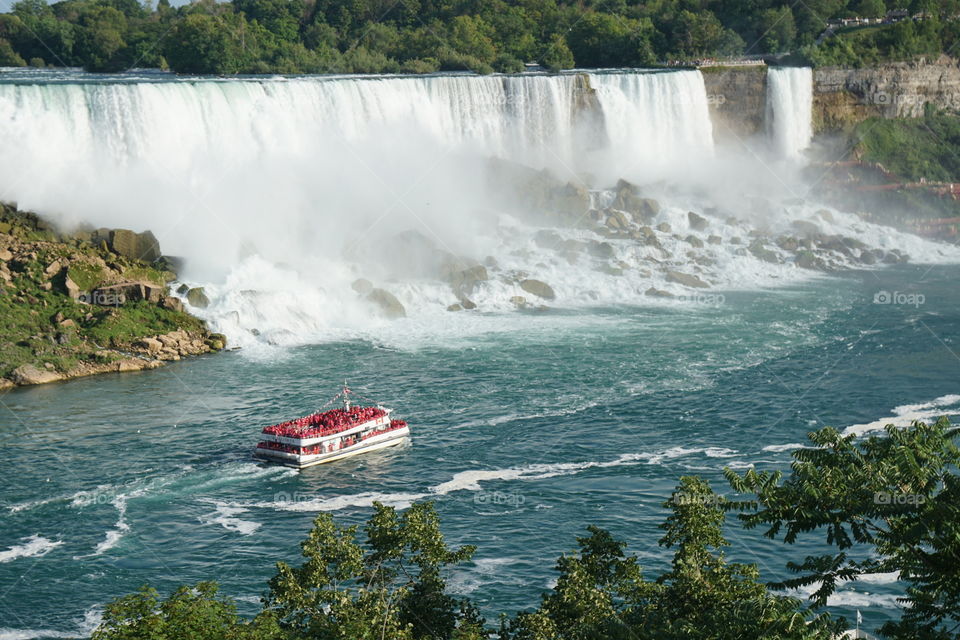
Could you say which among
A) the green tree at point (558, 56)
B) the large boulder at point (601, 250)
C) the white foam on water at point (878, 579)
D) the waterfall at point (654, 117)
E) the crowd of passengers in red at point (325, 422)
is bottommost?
the white foam on water at point (878, 579)

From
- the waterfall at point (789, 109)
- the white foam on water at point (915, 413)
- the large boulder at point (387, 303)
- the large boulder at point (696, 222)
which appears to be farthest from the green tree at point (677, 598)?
the waterfall at point (789, 109)

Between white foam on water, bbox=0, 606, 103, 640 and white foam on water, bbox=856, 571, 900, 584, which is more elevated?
white foam on water, bbox=0, 606, 103, 640

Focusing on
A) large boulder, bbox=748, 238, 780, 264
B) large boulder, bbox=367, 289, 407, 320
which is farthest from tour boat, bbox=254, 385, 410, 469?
large boulder, bbox=748, 238, 780, 264

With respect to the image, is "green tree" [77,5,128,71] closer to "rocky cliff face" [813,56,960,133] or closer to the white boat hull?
"rocky cliff face" [813,56,960,133]

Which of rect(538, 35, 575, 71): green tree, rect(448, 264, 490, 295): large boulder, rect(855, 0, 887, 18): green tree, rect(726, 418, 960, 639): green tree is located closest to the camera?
rect(726, 418, 960, 639): green tree

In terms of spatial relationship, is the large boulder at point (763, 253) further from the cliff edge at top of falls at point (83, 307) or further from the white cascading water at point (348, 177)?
the cliff edge at top of falls at point (83, 307)

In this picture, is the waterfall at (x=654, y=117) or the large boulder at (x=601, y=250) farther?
the waterfall at (x=654, y=117)
